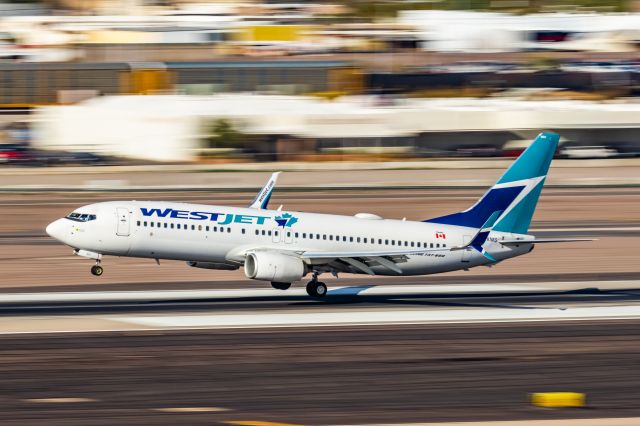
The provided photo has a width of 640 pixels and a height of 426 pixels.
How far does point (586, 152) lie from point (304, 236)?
76.5 meters

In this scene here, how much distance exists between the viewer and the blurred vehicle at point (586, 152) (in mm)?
111875

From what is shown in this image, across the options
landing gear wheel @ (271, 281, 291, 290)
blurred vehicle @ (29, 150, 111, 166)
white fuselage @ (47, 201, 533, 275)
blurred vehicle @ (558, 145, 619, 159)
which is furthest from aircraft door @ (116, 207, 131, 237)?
blurred vehicle @ (558, 145, 619, 159)

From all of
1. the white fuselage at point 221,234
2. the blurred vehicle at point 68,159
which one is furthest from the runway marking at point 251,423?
the blurred vehicle at point 68,159

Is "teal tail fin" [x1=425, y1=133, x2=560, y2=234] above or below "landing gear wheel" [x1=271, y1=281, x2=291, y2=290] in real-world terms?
above

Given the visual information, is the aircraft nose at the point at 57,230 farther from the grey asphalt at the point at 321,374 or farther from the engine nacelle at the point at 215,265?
the grey asphalt at the point at 321,374

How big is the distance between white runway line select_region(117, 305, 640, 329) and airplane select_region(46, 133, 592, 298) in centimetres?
246

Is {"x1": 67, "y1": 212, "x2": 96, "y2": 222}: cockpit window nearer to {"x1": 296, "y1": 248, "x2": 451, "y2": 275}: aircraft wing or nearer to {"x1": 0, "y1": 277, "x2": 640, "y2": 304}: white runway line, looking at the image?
{"x1": 0, "y1": 277, "x2": 640, "y2": 304}: white runway line

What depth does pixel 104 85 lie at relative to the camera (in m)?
133

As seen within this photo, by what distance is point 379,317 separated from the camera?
127ft

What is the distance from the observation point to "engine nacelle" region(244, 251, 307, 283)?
131 ft

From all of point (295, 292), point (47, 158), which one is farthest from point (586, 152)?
point (295, 292)

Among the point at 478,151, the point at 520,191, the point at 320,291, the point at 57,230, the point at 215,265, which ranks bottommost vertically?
the point at 478,151

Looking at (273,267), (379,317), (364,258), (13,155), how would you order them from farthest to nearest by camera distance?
(13,155) < (364,258) < (273,267) < (379,317)

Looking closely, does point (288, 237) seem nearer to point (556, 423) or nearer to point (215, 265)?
point (215, 265)
